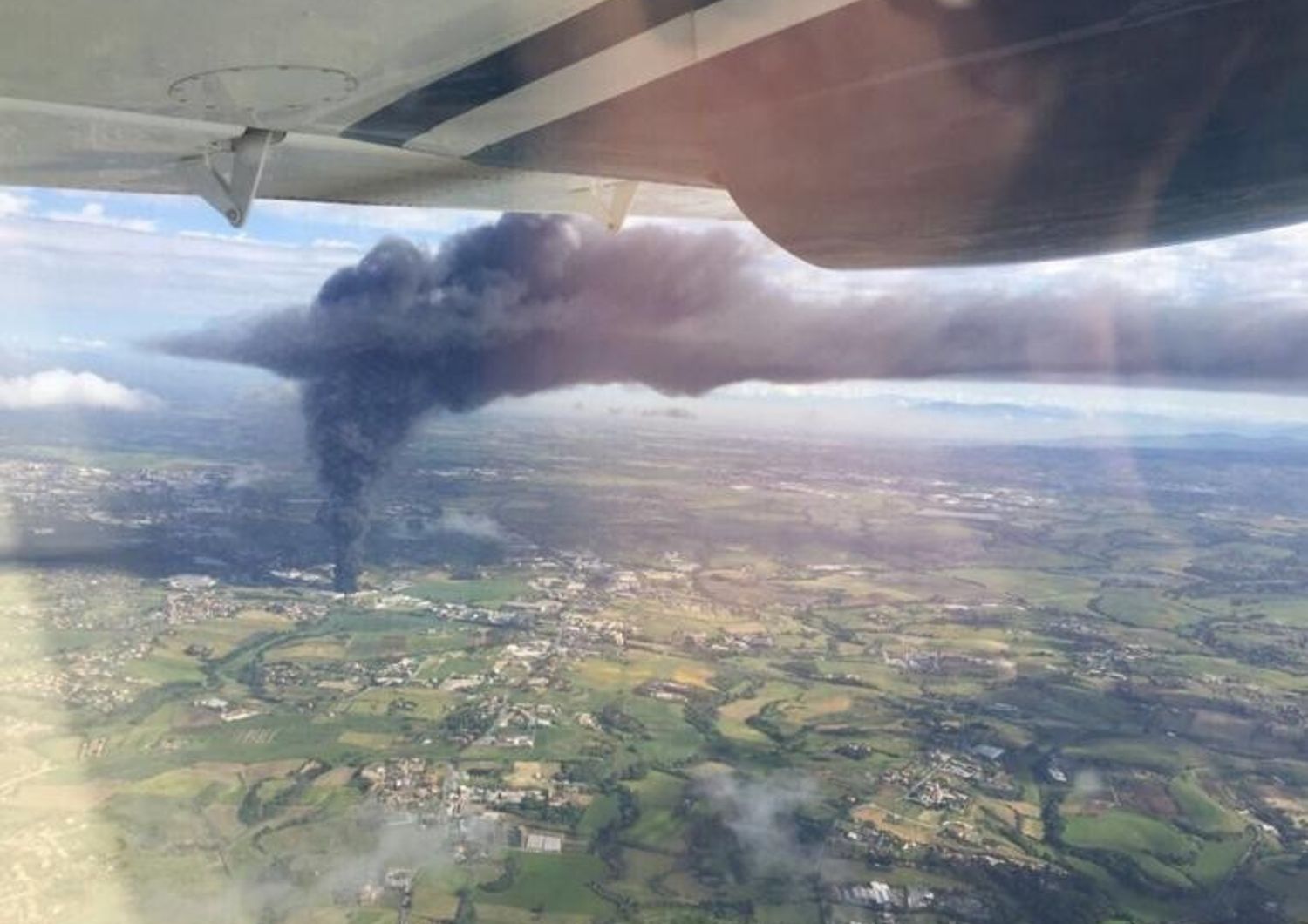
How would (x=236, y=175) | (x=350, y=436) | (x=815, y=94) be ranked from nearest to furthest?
1. (x=815, y=94)
2. (x=236, y=175)
3. (x=350, y=436)

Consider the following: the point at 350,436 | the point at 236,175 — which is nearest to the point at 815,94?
the point at 236,175

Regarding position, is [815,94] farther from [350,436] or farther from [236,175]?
[350,436]

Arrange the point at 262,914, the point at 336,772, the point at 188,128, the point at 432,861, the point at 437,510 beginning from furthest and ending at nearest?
the point at 437,510 → the point at 336,772 → the point at 432,861 → the point at 262,914 → the point at 188,128

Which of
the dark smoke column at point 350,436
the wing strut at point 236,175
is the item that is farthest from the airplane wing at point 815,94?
the dark smoke column at point 350,436

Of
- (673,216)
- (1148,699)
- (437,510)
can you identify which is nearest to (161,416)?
(437,510)

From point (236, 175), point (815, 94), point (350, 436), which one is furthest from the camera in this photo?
point (350, 436)

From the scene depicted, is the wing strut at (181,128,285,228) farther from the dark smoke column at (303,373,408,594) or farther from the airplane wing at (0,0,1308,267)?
the dark smoke column at (303,373,408,594)

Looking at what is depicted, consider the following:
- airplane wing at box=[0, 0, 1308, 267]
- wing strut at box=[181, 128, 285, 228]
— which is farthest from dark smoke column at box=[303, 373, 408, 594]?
airplane wing at box=[0, 0, 1308, 267]

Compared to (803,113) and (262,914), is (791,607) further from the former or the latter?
(803,113)
